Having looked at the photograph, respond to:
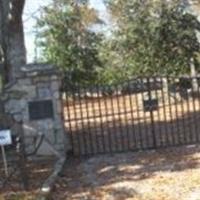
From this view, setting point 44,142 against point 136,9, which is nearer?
point 44,142

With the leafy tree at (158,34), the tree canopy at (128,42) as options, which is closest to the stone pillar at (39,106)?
the tree canopy at (128,42)

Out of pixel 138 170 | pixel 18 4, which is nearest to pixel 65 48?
pixel 18 4

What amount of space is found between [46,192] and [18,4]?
689 cm

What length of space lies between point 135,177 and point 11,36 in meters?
6.02

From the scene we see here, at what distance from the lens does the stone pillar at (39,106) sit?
35.8 feet

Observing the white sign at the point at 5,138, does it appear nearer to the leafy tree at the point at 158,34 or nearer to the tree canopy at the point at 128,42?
the tree canopy at the point at 128,42

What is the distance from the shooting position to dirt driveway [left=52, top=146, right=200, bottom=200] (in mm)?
7969

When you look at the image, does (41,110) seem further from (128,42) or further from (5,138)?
(128,42)

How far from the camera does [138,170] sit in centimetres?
951

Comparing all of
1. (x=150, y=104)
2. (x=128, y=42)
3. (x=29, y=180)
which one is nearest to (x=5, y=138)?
(x=29, y=180)

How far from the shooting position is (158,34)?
75.2ft

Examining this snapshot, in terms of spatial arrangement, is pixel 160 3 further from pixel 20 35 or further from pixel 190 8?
pixel 20 35

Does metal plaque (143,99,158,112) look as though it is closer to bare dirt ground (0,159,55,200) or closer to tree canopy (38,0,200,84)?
bare dirt ground (0,159,55,200)

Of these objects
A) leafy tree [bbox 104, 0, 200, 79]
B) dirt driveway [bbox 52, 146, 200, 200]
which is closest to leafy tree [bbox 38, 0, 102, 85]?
leafy tree [bbox 104, 0, 200, 79]
